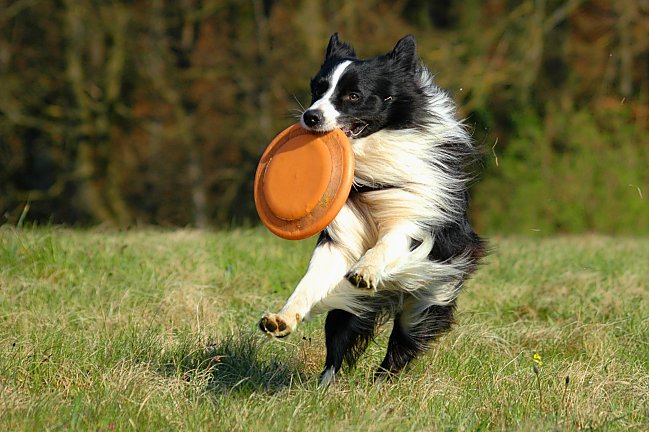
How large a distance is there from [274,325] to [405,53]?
1871mm

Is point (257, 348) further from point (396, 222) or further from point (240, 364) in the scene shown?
point (396, 222)

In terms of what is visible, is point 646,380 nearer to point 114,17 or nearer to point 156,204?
point 114,17

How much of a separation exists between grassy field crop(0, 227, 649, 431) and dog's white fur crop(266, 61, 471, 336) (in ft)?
1.43

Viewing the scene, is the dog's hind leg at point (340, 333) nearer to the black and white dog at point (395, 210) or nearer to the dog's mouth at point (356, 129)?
the black and white dog at point (395, 210)

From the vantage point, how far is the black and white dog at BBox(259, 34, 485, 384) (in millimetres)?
4902

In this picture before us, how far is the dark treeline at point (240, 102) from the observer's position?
16984 millimetres

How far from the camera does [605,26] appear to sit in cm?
2111

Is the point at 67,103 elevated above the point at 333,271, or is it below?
below

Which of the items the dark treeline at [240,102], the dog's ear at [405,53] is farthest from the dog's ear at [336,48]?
the dark treeline at [240,102]

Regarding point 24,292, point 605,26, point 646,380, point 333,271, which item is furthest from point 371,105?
point 605,26

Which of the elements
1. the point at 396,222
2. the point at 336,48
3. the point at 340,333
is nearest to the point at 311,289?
the point at 396,222

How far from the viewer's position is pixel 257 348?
5.45 m

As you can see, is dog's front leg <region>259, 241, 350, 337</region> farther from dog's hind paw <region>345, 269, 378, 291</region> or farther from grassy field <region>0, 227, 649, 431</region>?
grassy field <region>0, 227, 649, 431</region>

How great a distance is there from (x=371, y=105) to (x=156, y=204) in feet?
49.0
